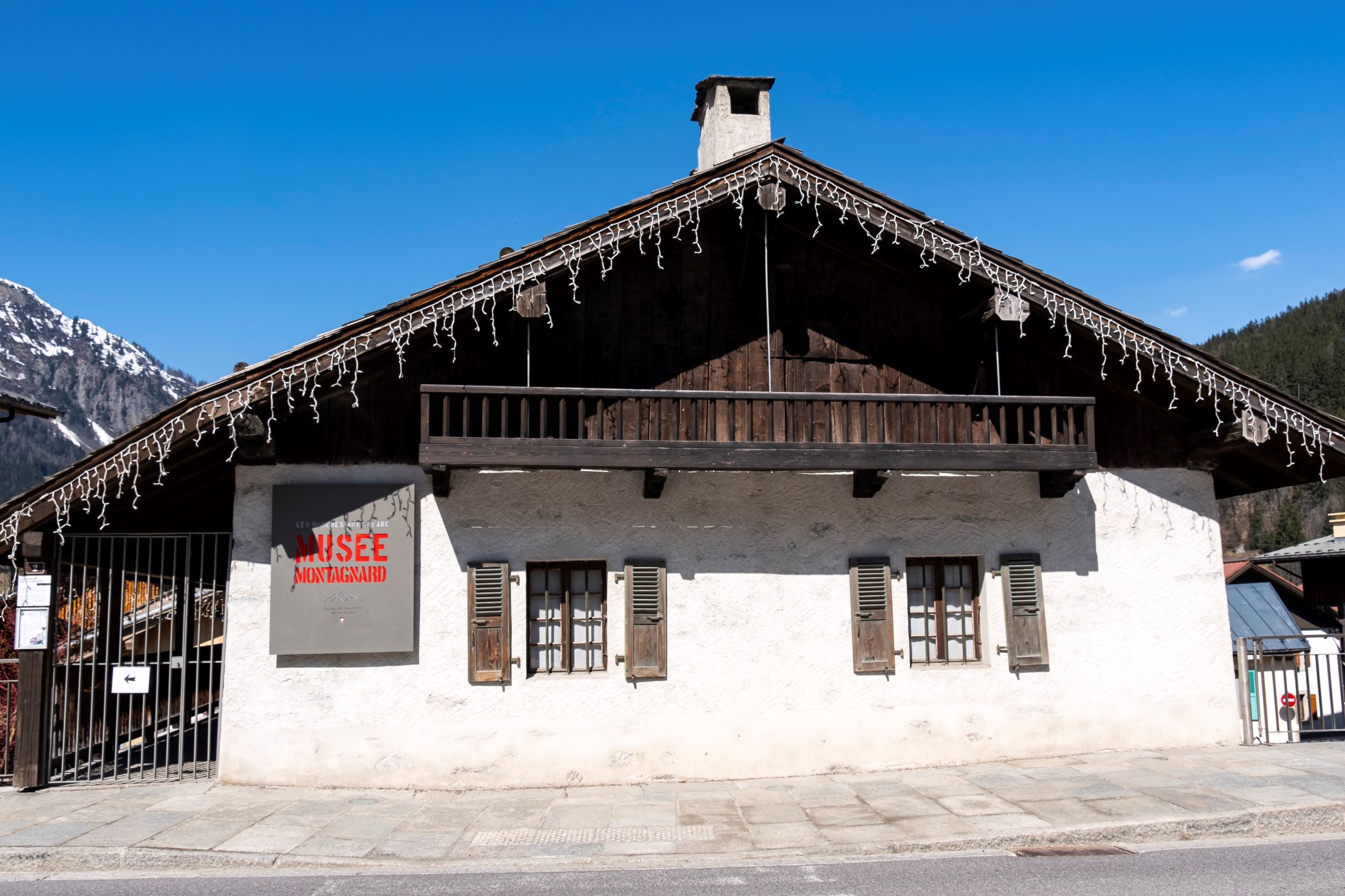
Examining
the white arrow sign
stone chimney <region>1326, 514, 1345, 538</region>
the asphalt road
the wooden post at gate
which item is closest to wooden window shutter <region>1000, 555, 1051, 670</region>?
the asphalt road

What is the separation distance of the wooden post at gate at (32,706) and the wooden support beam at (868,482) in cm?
821

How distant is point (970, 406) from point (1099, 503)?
194 centimetres

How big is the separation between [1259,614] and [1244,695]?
665 centimetres

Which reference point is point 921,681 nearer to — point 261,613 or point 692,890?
point 692,890

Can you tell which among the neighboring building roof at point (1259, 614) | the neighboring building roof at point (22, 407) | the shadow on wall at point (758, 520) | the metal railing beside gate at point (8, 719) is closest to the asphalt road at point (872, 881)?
the metal railing beside gate at point (8, 719)

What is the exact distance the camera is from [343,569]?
9734 mm

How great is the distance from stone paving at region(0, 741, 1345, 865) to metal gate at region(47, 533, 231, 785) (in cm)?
59

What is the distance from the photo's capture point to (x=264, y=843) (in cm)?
755

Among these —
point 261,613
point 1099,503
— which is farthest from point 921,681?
point 261,613

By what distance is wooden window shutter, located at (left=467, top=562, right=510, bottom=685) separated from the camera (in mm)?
9742

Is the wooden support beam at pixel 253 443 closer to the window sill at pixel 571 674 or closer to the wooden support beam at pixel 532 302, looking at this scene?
the wooden support beam at pixel 532 302

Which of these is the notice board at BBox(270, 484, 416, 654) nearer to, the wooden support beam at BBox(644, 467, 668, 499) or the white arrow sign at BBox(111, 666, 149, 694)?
the white arrow sign at BBox(111, 666, 149, 694)

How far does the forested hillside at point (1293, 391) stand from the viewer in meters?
83.0

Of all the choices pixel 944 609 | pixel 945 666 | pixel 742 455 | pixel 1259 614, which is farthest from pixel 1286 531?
pixel 742 455
